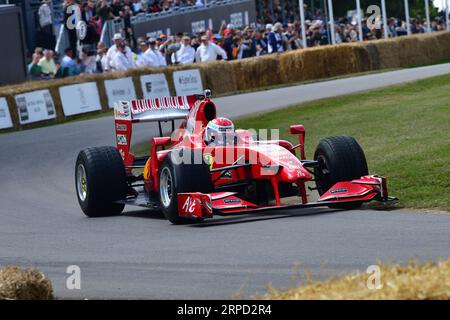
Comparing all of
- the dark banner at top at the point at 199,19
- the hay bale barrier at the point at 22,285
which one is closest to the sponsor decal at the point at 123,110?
the hay bale barrier at the point at 22,285

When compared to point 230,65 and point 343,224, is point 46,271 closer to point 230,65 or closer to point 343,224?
point 343,224

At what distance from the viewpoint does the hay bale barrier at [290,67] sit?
26.6 metres

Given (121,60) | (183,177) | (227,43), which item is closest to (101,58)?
(121,60)

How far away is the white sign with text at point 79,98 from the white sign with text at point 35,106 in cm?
41

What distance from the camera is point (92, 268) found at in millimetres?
9148

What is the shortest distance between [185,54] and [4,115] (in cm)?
768

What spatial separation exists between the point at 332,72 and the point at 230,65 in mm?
5823

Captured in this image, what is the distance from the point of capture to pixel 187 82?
29.6 meters

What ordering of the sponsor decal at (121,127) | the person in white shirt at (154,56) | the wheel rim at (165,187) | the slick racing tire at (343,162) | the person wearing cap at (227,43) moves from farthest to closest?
the person wearing cap at (227,43), the person in white shirt at (154,56), the sponsor decal at (121,127), the slick racing tire at (343,162), the wheel rim at (165,187)

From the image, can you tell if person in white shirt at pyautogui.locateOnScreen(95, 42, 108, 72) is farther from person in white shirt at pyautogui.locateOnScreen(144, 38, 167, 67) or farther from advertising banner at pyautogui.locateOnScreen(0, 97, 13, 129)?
advertising banner at pyautogui.locateOnScreen(0, 97, 13, 129)

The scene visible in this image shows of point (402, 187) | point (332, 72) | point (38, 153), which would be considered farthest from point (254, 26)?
point (402, 187)

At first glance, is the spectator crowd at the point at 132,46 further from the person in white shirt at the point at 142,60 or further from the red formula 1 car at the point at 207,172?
the red formula 1 car at the point at 207,172

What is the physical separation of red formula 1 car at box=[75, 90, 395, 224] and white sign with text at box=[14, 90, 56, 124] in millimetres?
11864

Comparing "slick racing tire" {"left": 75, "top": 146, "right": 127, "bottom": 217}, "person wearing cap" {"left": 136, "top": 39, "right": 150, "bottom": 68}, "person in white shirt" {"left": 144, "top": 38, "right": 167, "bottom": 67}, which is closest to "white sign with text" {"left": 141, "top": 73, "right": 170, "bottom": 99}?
"person wearing cap" {"left": 136, "top": 39, "right": 150, "bottom": 68}
